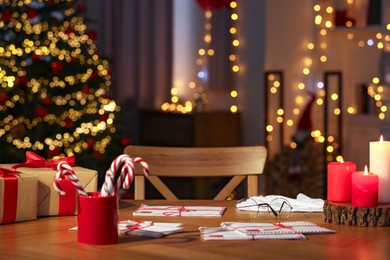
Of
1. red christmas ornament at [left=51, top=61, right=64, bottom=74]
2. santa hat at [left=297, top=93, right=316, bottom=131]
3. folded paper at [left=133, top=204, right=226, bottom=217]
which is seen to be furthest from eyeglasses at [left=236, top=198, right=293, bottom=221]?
santa hat at [left=297, top=93, right=316, bottom=131]

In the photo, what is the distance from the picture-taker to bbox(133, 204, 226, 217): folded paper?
2.32 metres

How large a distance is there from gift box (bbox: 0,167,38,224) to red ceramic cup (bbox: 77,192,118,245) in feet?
0.87

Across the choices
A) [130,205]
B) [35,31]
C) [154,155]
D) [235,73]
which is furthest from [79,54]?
[130,205]

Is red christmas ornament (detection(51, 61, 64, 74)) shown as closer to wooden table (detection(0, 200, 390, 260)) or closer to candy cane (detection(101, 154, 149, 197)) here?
wooden table (detection(0, 200, 390, 260))

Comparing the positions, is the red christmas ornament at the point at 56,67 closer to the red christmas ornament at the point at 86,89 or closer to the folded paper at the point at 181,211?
the red christmas ornament at the point at 86,89

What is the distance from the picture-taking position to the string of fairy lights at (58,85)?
553cm

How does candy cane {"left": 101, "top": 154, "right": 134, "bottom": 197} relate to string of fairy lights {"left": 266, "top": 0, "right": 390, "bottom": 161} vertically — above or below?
below

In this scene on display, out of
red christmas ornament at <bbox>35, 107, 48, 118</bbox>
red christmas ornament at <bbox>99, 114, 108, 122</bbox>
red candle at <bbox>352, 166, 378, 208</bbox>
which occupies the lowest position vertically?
red candle at <bbox>352, 166, 378, 208</bbox>

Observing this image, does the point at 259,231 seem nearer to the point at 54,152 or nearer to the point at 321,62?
Answer: the point at 54,152

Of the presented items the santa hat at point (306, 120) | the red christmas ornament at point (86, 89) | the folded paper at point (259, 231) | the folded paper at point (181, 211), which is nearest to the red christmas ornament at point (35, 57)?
the red christmas ornament at point (86, 89)

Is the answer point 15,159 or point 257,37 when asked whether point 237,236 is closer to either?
point 15,159

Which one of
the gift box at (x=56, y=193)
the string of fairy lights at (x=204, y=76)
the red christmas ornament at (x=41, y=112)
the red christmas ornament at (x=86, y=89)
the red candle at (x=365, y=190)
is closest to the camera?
the red candle at (x=365, y=190)

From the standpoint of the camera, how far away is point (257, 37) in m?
6.26

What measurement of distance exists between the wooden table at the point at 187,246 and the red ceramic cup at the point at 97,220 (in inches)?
0.8
